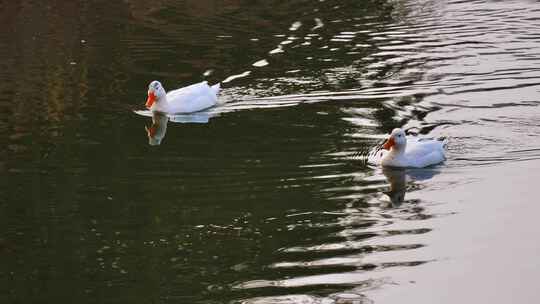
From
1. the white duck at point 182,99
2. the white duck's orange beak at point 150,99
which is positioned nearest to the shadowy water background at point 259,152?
the white duck at point 182,99

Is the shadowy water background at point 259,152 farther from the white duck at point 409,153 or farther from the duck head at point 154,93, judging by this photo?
the duck head at point 154,93

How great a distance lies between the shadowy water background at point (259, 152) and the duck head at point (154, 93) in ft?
1.33

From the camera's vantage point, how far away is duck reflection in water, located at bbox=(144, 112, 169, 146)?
631 inches

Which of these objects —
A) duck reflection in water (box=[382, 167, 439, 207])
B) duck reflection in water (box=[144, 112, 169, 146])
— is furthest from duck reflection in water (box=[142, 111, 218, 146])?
duck reflection in water (box=[382, 167, 439, 207])

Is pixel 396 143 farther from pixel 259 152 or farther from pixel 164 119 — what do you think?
pixel 164 119

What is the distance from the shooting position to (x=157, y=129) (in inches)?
661

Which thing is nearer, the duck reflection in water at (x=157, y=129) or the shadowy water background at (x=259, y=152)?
the shadowy water background at (x=259, y=152)

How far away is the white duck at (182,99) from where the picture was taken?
57.0ft

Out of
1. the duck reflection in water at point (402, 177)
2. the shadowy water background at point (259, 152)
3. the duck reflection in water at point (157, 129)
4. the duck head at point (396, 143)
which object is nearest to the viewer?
the shadowy water background at point (259, 152)

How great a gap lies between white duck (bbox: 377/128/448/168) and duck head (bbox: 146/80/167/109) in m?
4.33

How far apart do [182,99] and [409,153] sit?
453 cm

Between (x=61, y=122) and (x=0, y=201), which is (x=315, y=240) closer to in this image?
(x=0, y=201)

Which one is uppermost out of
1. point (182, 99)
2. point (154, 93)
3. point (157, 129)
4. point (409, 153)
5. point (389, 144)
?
point (154, 93)

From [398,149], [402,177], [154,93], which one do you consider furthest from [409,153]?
[154,93]
